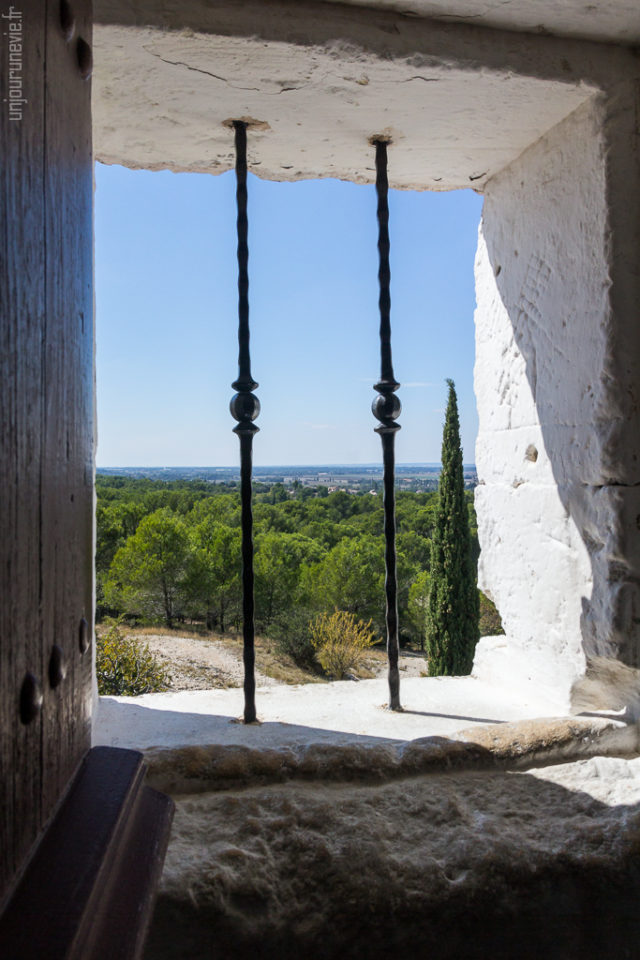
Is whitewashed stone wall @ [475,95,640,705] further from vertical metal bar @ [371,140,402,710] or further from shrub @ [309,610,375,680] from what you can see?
shrub @ [309,610,375,680]

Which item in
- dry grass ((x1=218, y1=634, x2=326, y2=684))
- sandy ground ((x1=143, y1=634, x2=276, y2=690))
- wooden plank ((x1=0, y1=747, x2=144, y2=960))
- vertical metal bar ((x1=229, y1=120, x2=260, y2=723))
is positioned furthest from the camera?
dry grass ((x1=218, y1=634, x2=326, y2=684))

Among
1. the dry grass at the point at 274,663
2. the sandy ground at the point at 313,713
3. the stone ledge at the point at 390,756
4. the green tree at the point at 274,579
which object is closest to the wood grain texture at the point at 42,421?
the stone ledge at the point at 390,756

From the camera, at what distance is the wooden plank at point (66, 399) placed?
0.46 metres

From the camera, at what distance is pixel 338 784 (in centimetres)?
104

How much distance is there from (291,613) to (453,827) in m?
22.4

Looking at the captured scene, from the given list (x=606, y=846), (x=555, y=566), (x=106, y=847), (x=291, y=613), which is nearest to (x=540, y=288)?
(x=555, y=566)

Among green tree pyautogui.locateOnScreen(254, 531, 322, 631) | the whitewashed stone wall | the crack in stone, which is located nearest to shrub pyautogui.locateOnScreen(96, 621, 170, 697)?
the whitewashed stone wall

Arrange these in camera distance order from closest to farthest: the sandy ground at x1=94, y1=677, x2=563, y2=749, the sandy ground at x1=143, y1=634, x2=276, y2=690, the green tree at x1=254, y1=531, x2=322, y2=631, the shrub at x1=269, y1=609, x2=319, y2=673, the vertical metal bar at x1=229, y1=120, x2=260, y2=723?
the sandy ground at x1=94, y1=677, x2=563, y2=749 < the vertical metal bar at x1=229, y1=120, x2=260, y2=723 < the sandy ground at x1=143, y1=634, x2=276, y2=690 < the shrub at x1=269, y1=609, x2=319, y2=673 < the green tree at x1=254, y1=531, x2=322, y2=631

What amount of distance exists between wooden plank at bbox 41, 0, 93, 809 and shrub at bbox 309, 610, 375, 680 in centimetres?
1733

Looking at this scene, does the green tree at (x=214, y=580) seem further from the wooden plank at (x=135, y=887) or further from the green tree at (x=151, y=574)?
the wooden plank at (x=135, y=887)

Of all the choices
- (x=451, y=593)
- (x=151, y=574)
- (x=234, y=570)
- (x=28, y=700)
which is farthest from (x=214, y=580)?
(x=28, y=700)

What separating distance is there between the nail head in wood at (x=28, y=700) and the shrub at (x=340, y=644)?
1747 cm

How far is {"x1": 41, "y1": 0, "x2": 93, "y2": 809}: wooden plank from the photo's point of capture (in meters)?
0.46

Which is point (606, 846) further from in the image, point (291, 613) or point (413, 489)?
point (413, 489)
